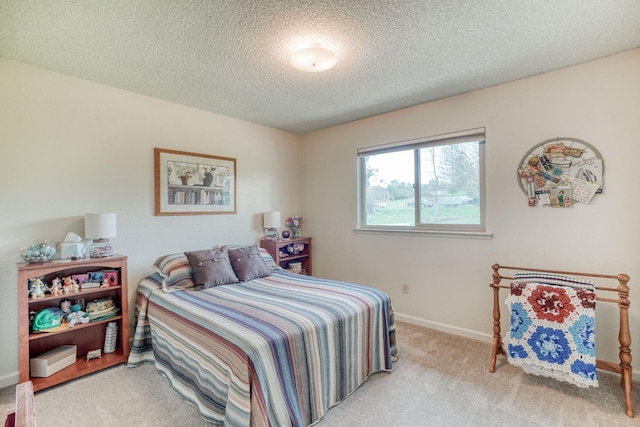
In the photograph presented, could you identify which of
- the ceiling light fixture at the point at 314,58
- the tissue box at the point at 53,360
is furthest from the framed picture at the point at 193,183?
the ceiling light fixture at the point at 314,58

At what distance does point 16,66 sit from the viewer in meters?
2.28

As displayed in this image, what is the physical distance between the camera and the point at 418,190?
337 centimetres

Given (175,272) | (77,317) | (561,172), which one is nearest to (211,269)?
(175,272)

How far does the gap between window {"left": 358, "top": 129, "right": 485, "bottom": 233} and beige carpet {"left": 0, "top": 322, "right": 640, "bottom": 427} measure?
1355 millimetres

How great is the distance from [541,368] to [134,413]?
2.66 meters

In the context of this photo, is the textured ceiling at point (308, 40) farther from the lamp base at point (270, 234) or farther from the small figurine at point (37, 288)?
the lamp base at point (270, 234)

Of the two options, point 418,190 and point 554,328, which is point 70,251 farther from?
point 554,328

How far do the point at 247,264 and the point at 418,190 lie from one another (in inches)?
78.6

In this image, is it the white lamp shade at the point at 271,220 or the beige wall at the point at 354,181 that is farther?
the white lamp shade at the point at 271,220

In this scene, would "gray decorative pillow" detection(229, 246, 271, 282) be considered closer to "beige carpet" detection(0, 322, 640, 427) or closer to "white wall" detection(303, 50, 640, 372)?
"beige carpet" detection(0, 322, 640, 427)

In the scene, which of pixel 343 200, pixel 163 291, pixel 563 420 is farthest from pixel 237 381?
pixel 343 200

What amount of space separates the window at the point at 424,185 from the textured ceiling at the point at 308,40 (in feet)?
1.93

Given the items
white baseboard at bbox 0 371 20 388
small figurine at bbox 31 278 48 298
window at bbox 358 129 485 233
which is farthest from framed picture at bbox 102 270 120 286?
window at bbox 358 129 485 233

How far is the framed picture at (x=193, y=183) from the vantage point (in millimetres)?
3072
